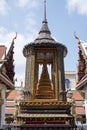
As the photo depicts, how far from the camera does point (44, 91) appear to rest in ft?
37.8

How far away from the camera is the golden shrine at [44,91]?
33.2 ft

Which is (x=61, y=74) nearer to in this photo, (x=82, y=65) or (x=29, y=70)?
Result: (x=29, y=70)

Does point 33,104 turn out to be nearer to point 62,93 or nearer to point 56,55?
point 62,93

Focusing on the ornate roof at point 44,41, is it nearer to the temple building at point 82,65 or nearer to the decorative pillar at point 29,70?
the decorative pillar at point 29,70

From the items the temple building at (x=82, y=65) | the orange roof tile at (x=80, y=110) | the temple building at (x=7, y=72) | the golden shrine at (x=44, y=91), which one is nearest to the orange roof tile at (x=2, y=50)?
the temple building at (x=7, y=72)

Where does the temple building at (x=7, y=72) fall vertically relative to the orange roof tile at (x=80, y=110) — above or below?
above

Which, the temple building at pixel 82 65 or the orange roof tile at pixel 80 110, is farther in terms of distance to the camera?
the orange roof tile at pixel 80 110

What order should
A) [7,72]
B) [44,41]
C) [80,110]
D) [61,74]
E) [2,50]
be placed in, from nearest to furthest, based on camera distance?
[61,74]
[44,41]
[2,50]
[7,72]
[80,110]

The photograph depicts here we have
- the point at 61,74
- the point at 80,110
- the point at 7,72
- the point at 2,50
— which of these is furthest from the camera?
the point at 80,110

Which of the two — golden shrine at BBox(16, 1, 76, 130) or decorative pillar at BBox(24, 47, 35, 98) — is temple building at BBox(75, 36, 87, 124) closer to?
A: golden shrine at BBox(16, 1, 76, 130)

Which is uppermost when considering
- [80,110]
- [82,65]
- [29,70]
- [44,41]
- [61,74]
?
[44,41]

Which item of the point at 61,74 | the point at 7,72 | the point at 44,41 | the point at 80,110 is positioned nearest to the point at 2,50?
the point at 7,72

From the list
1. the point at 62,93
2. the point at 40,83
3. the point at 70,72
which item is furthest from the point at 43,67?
the point at 70,72

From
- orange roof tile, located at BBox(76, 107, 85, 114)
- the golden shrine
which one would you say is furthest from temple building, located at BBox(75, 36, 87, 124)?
orange roof tile, located at BBox(76, 107, 85, 114)
